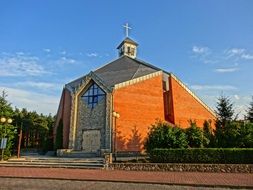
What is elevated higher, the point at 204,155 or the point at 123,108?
the point at 123,108

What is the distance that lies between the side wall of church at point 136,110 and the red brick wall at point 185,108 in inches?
70.7

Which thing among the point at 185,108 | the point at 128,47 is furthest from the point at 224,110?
the point at 128,47

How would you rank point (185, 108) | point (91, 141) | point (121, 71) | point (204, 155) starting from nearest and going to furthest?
1. point (204, 155)
2. point (91, 141)
3. point (185, 108)
4. point (121, 71)

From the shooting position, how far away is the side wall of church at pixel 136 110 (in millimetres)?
28078

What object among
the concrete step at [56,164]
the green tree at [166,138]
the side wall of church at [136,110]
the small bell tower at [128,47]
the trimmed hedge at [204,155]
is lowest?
the concrete step at [56,164]

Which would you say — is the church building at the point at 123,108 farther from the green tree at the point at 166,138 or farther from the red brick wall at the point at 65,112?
the green tree at the point at 166,138

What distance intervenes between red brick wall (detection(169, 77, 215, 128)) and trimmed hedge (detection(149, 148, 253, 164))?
12.9m

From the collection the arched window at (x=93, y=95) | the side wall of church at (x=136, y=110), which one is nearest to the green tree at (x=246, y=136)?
the side wall of church at (x=136, y=110)

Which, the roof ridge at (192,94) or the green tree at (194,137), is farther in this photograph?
the roof ridge at (192,94)

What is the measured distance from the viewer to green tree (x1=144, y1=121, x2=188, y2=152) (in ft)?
64.6

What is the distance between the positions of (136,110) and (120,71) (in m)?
7.22

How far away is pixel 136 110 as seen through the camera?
1156 inches

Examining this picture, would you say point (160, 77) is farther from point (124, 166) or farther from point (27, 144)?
point (27, 144)

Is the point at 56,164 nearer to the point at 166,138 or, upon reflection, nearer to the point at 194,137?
the point at 166,138
